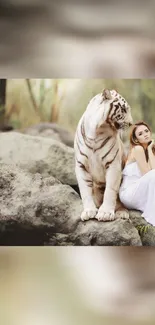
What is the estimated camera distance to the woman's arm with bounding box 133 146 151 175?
6.98 ft

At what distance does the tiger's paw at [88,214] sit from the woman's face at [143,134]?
36 centimetres

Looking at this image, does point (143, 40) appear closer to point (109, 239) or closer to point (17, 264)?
point (109, 239)

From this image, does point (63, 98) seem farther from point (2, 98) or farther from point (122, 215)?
point (122, 215)

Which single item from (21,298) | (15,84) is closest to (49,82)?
(15,84)

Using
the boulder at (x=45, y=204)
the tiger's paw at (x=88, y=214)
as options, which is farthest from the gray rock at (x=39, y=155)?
the tiger's paw at (x=88, y=214)

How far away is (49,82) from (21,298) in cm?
92

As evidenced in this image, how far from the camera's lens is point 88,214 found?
2111 mm

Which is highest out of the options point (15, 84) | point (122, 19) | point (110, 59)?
point (122, 19)

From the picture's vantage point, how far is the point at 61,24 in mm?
2186

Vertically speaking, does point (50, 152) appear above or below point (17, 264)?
above

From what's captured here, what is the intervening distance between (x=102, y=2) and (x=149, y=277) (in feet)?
3.91

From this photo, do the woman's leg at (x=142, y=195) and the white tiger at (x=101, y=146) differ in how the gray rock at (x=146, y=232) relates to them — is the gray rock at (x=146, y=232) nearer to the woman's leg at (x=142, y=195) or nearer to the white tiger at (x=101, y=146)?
the woman's leg at (x=142, y=195)

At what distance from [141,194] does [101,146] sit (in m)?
0.26

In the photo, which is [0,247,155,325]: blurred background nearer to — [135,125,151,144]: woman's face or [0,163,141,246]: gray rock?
[0,163,141,246]: gray rock
